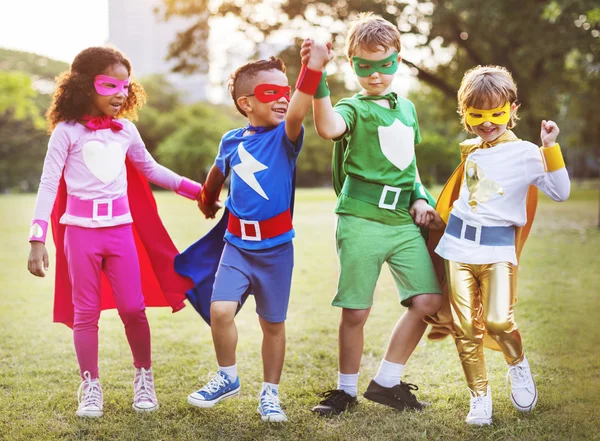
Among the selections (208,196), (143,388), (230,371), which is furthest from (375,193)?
(143,388)

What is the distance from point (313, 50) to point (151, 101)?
58842 mm

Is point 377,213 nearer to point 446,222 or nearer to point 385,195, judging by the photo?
point 385,195

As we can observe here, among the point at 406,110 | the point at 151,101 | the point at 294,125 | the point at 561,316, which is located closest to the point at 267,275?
the point at 294,125

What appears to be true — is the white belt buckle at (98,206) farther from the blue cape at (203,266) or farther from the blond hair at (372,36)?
the blond hair at (372,36)

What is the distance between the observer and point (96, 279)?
11.6 ft

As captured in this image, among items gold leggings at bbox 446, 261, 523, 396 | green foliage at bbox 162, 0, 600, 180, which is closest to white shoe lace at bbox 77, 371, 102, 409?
gold leggings at bbox 446, 261, 523, 396

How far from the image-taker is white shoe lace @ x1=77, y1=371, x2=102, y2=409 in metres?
3.52

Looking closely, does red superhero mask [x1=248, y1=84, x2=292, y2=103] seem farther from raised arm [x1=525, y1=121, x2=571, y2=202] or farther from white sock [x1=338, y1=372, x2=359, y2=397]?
white sock [x1=338, y1=372, x2=359, y2=397]

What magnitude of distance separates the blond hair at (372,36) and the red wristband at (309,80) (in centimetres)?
43

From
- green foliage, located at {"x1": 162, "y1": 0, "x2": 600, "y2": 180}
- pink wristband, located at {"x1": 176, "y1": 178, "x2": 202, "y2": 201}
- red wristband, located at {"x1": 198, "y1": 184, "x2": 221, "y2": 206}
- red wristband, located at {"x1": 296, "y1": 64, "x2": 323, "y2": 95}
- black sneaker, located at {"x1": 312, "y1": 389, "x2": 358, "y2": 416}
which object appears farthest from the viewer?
green foliage, located at {"x1": 162, "y1": 0, "x2": 600, "y2": 180}

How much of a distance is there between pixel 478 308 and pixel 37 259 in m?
2.21

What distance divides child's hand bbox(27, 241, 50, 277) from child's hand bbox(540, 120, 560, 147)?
246 centimetres

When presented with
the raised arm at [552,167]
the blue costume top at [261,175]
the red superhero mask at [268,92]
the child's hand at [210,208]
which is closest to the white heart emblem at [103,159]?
the child's hand at [210,208]

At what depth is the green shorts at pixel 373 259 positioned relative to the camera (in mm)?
3408
